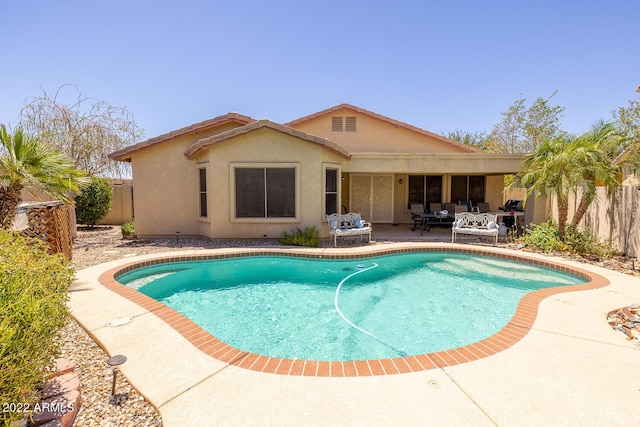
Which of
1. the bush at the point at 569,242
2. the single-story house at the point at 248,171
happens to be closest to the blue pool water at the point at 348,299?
the bush at the point at 569,242

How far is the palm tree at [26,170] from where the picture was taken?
21.3 ft

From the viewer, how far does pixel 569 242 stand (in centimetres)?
1022

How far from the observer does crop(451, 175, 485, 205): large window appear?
57.5 feet

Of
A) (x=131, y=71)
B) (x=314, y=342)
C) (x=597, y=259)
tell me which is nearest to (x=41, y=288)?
(x=314, y=342)

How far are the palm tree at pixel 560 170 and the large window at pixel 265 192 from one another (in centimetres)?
870

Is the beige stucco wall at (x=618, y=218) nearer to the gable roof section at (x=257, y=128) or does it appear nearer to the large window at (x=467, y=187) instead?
the large window at (x=467, y=187)

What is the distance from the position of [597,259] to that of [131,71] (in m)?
20.5

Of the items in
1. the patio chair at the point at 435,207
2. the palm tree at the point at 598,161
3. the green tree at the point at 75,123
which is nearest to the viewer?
the palm tree at the point at 598,161

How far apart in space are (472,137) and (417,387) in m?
42.5

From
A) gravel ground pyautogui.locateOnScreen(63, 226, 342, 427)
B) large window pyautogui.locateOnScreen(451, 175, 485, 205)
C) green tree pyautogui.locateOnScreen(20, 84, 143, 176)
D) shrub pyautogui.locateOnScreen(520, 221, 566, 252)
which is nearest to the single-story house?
shrub pyautogui.locateOnScreen(520, 221, 566, 252)

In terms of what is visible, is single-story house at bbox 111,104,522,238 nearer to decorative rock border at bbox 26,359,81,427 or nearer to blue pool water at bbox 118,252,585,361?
blue pool water at bbox 118,252,585,361

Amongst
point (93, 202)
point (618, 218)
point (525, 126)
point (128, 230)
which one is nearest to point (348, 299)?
point (618, 218)

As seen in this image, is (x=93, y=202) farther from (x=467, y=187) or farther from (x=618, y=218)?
(x=618, y=218)

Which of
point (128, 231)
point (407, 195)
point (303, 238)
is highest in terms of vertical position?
point (407, 195)
